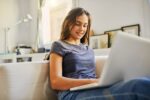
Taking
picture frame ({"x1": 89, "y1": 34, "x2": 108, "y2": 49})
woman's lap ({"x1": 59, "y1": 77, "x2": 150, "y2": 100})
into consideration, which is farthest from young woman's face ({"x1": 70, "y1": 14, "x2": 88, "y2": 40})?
picture frame ({"x1": 89, "y1": 34, "x2": 108, "y2": 49})

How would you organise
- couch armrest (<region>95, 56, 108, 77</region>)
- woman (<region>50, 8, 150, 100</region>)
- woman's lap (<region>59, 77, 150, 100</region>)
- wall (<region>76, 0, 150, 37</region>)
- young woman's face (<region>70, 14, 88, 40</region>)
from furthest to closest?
wall (<region>76, 0, 150, 37</region>) < couch armrest (<region>95, 56, 108, 77</region>) < young woman's face (<region>70, 14, 88, 40</region>) < woman (<region>50, 8, 150, 100</region>) < woman's lap (<region>59, 77, 150, 100</region>)

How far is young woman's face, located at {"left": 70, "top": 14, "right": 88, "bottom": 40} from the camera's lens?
1465 mm

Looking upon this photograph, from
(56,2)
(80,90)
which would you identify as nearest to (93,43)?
(56,2)

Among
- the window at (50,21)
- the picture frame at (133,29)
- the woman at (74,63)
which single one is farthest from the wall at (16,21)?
the woman at (74,63)

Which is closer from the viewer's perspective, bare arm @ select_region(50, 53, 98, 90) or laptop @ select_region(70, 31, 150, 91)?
laptop @ select_region(70, 31, 150, 91)

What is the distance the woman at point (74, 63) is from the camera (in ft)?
3.39

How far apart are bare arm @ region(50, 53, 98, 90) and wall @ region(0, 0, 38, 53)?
3029 mm

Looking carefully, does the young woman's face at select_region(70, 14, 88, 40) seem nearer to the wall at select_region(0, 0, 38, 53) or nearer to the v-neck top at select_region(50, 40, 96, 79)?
the v-neck top at select_region(50, 40, 96, 79)

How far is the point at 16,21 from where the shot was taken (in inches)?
171

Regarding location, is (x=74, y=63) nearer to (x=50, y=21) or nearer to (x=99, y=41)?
(x=99, y=41)

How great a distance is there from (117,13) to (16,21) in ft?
6.99

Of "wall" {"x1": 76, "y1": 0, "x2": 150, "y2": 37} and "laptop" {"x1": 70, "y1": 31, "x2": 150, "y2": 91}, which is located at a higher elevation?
"wall" {"x1": 76, "y1": 0, "x2": 150, "y2": 37}

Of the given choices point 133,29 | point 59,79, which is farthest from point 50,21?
point 59,79

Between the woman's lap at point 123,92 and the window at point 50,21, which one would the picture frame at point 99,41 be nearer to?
the window at point 50,21
